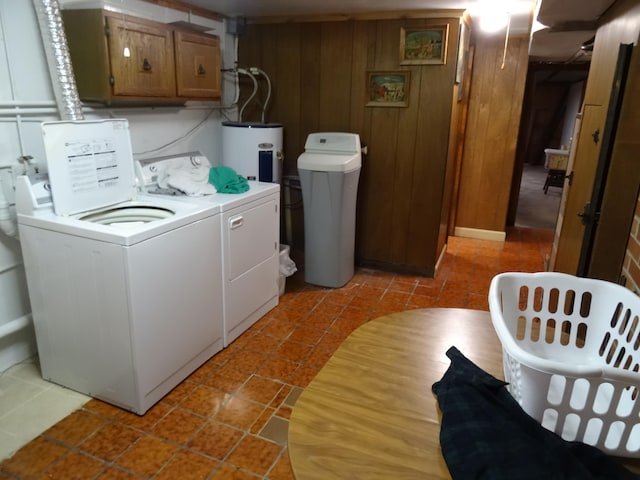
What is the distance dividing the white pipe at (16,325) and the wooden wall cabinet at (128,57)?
124 cm

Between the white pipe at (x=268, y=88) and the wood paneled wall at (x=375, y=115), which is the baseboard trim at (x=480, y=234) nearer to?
the wood paneled wall at (x=375, y=115)

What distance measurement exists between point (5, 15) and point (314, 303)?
240cm

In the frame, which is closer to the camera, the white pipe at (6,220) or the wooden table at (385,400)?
the wooden table at (385,400)

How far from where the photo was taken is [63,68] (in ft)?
7.47

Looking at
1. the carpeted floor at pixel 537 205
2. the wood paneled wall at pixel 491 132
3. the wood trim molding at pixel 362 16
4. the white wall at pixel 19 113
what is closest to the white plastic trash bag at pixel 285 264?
the white wall at pixel 19 113

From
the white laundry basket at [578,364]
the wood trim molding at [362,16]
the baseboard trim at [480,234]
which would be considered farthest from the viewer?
the baseboard trim at [480,234]

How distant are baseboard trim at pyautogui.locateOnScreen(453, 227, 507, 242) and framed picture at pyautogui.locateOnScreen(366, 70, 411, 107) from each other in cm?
199

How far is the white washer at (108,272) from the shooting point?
1997 mm

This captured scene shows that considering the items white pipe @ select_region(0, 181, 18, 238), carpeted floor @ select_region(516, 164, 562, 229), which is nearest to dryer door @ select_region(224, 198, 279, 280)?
white pipe @ select_region(0, 181, 18, 238)

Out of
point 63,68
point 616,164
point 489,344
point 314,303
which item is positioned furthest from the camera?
point 314,303

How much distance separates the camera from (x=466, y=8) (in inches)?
126

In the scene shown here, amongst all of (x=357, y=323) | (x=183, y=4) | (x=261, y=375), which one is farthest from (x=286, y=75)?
(x=261, y=375)

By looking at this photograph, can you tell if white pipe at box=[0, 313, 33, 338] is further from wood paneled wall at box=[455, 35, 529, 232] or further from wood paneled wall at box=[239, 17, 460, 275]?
wood paneled wall at box=[455, 35, 529, 232]

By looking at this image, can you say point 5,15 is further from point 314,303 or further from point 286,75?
point 314,303
